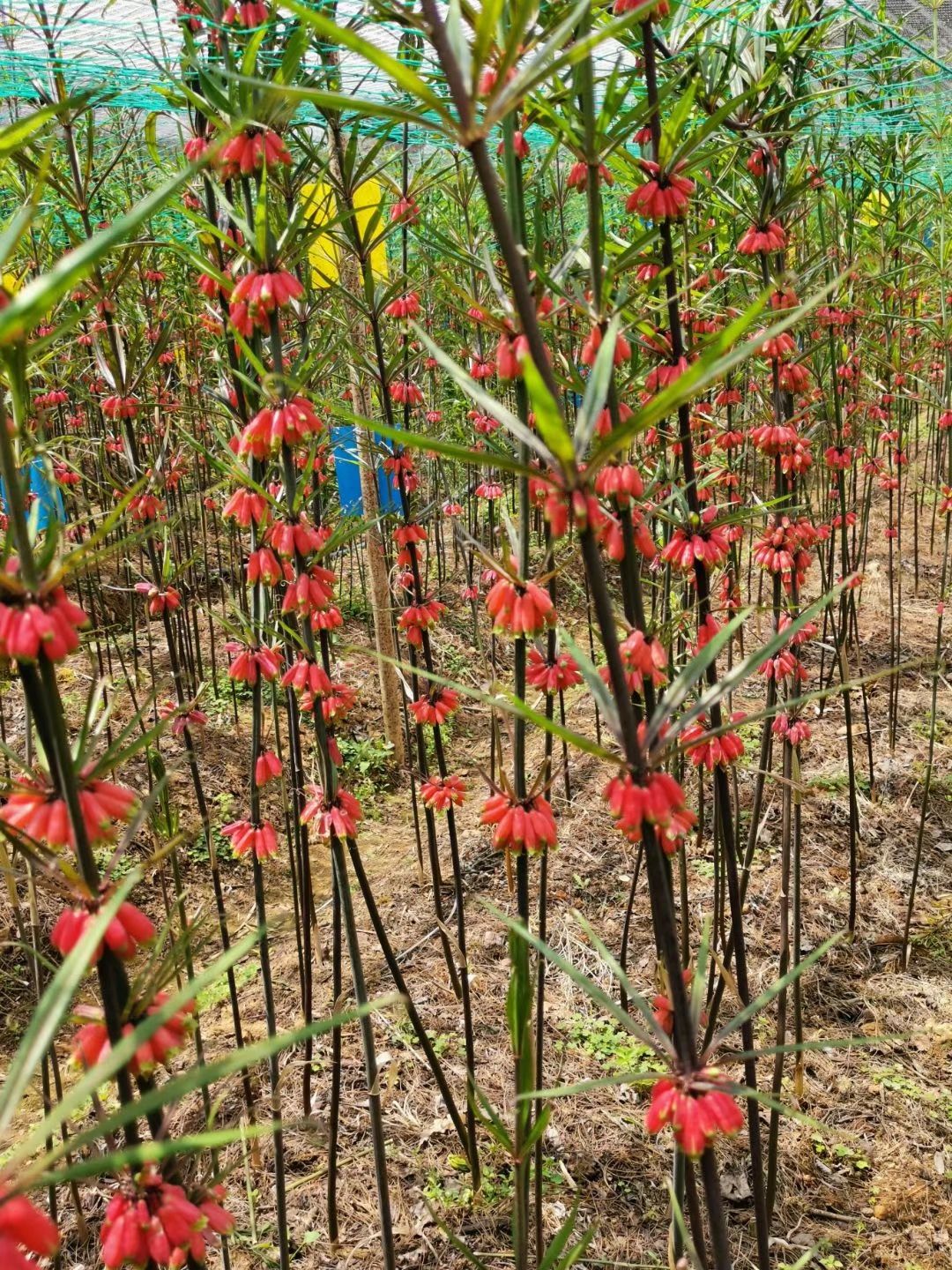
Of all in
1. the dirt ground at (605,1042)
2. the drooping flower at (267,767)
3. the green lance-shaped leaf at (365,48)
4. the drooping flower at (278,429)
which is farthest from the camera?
the dirt ground at (605,1042)

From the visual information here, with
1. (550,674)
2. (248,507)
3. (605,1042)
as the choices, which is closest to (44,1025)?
(248,507)

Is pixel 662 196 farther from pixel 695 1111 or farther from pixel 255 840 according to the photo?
pixel 255 840

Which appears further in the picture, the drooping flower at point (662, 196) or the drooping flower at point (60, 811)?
the drooping flower at point (662, 196)

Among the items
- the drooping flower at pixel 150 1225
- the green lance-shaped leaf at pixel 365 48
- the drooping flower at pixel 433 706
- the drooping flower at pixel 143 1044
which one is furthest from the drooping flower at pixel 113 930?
the drooping flower at pixel 433 706

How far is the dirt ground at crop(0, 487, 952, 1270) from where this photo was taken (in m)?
3.06

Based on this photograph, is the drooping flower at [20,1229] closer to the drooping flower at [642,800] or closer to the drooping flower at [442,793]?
the drooping flower at [642,800]

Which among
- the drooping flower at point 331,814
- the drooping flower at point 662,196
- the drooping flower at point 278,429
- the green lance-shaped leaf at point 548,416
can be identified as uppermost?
the drooping flower at point 662,196

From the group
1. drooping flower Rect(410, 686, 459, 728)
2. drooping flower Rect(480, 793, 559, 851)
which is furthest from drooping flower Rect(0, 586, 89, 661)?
drooping flower Rect(410, 686, 459, 728)

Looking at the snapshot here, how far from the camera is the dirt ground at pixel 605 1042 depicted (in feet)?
10.0

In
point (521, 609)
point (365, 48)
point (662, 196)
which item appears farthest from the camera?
point (662, 196)

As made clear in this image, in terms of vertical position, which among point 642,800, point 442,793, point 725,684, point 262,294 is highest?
point 262,294

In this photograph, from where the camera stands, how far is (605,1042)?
386 centimetres

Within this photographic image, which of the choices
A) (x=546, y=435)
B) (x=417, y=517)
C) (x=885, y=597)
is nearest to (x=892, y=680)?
(x=885, y=597)

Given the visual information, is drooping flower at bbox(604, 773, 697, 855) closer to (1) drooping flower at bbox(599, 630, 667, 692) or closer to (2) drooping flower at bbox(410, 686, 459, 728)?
(1) drooping flower at bbox(599, 630, 667, 692)
